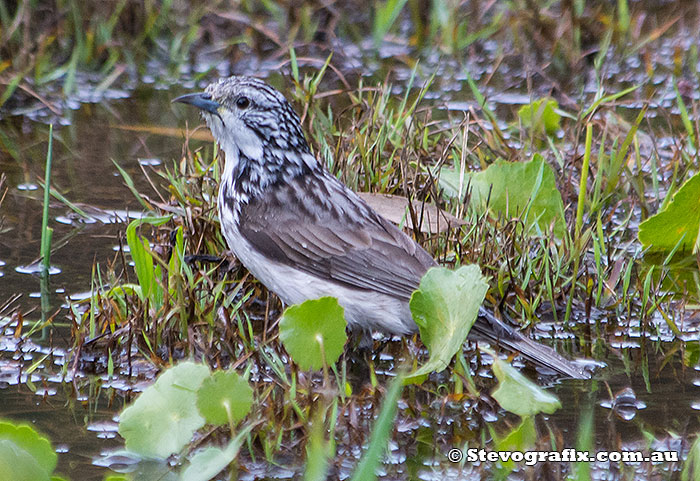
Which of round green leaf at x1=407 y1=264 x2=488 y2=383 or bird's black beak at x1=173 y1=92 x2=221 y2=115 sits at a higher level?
bird's black beak at x1=173 y1=92 x2=221 y2=115

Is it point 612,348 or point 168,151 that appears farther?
point 168,151

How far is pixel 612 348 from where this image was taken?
16.2 feet

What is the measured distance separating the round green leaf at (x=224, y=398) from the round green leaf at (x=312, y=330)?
1.08 feet

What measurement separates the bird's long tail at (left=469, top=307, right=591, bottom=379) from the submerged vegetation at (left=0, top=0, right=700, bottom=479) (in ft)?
0.30

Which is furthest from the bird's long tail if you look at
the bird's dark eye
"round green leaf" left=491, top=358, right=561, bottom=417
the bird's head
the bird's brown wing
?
the bird's dark eye

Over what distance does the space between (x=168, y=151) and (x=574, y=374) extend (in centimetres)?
342

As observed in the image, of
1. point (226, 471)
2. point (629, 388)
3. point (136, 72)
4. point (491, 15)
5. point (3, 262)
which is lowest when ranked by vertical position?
point (226, 471)

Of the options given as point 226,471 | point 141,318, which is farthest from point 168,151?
point 226,471

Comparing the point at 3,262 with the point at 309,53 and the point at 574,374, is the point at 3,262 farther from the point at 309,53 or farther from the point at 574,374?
the point at 309,53

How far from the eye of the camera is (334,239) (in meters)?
4.83

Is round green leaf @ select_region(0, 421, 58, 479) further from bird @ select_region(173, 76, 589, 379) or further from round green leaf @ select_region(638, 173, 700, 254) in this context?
round green leaf @ select_region(638, 173, 700, 254)

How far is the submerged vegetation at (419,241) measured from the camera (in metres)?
3.93

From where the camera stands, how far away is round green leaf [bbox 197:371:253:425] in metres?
3.71

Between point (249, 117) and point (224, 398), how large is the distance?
1.80 m
